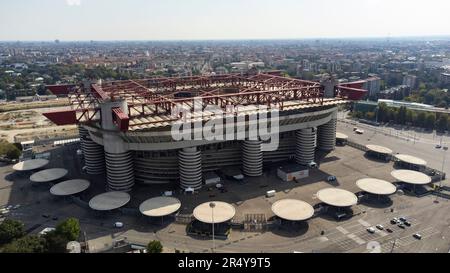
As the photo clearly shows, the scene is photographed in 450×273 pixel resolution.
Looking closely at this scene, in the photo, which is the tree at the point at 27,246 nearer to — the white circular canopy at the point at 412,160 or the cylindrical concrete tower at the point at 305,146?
the cylindrical concrete tower at the point at 305,146

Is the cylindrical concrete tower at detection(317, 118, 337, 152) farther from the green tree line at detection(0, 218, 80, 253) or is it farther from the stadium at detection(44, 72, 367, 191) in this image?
the green tree line at detection(0, 218, 80, 253)

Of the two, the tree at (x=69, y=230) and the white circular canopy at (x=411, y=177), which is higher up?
the white circular canopy at (x=411, y=177)

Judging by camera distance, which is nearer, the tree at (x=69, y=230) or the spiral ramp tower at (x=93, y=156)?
the tree at (x=69, y=230)

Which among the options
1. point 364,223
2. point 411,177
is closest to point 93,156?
point 364,223

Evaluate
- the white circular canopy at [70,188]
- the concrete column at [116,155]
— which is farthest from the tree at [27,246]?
the concrete column at [116,155]

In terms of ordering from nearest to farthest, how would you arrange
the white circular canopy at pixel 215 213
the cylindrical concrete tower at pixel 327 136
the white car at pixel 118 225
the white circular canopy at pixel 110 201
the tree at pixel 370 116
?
the white circular canopy at pixel 215 213 → the white car at pixel 118 225 → the white circular canopy at pixel 110 201 → the cylindrical concrete tower at pixel 327 136 → the tree at pixel 370 116

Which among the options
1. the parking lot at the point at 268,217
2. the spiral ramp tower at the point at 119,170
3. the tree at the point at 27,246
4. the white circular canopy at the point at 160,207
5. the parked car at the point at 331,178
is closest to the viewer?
the tree at the point at 27,246

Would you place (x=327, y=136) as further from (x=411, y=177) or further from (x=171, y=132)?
(x=171, y=132)
